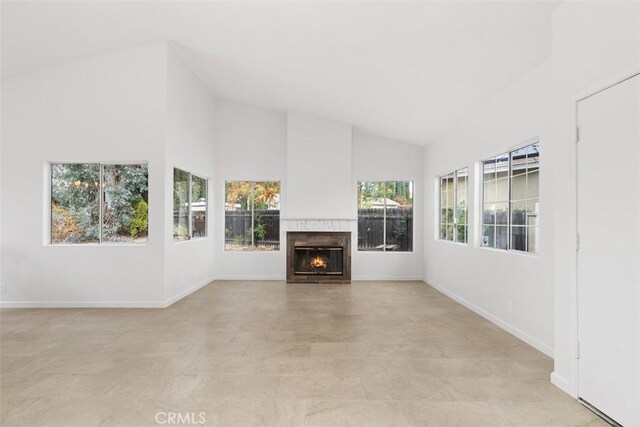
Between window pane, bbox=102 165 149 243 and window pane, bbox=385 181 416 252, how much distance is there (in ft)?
16.2

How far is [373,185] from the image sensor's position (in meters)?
8.23

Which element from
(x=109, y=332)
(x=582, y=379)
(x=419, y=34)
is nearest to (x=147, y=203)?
(x=109, y=332)

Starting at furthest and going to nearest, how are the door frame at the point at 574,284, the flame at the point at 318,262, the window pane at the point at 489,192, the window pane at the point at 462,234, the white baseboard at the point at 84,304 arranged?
the flame at the point at 318,262, the window pane at the point at 462,234, the white baseboard at the point at 84,304, the window pane at the point at 489,192, the door frame at the point at 574,284

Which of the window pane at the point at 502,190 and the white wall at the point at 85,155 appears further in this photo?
the white wall at the point at 85,155

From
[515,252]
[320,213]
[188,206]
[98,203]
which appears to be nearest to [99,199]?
[98,203]

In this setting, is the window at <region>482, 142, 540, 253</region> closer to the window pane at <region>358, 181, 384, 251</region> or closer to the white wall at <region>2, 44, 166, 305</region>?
the window pane at <region>358, 181, 384, 251</region>

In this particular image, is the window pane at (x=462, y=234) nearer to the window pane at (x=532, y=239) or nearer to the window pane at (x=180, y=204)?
the window pane at (x=532, y=239)

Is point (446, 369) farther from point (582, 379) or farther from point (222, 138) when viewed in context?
point (222, 138)

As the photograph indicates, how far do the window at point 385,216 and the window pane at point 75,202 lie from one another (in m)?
5.06

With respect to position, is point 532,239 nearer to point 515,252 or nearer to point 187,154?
point 515,252

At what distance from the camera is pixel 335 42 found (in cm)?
448

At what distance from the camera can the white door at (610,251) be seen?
2254 mm

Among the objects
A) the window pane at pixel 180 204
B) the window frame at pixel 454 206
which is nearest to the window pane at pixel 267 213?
the window pane at pixel 180 204

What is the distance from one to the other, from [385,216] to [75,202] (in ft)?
19.1
